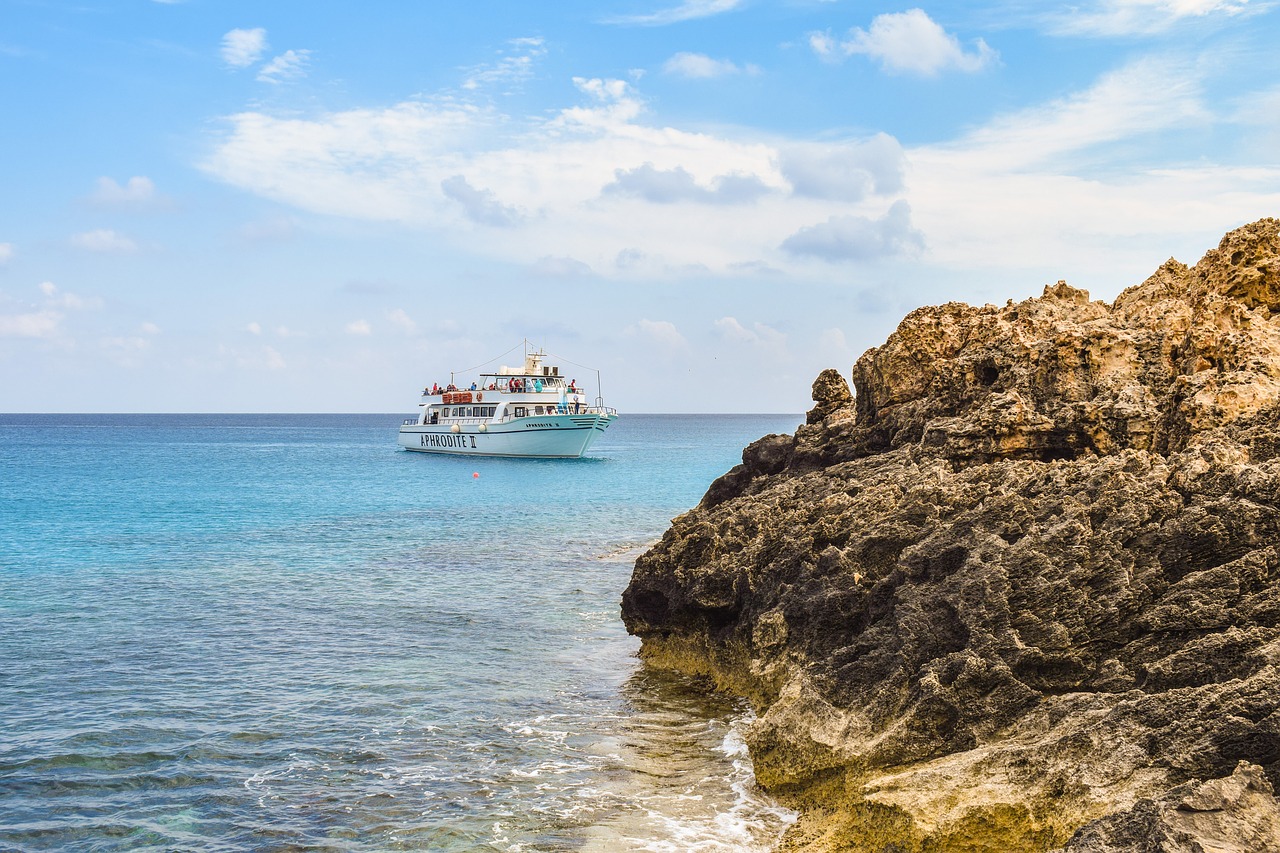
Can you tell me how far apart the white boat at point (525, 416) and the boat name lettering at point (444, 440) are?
0.35ft

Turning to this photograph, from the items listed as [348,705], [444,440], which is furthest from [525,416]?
[348,705]

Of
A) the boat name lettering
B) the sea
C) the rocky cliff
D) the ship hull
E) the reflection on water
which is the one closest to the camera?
the rocky cliff

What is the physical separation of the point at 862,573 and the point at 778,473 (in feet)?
30.1

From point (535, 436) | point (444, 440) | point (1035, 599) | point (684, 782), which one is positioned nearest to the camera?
point (1035, 599)

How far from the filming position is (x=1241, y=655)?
7988 mm

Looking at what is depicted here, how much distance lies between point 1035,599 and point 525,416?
2822 inches

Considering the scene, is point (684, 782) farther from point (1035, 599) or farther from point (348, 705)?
point (348, 705)

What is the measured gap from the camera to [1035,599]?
9727 mm

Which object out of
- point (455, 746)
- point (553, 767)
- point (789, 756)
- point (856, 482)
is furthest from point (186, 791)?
point (856, 482)

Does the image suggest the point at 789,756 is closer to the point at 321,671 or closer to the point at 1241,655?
the point at 1241,655

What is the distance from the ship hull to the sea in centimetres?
4356

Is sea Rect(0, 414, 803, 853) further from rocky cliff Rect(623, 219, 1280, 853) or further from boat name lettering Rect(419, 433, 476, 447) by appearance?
boat name lettering Rect(419, 433, 476, 447)

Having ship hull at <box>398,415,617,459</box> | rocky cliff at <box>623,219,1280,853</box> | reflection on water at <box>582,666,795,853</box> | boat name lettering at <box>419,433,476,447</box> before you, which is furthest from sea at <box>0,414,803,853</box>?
boat name lettering at <box>419,433,476,447</box>

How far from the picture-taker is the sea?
10.6 metres
